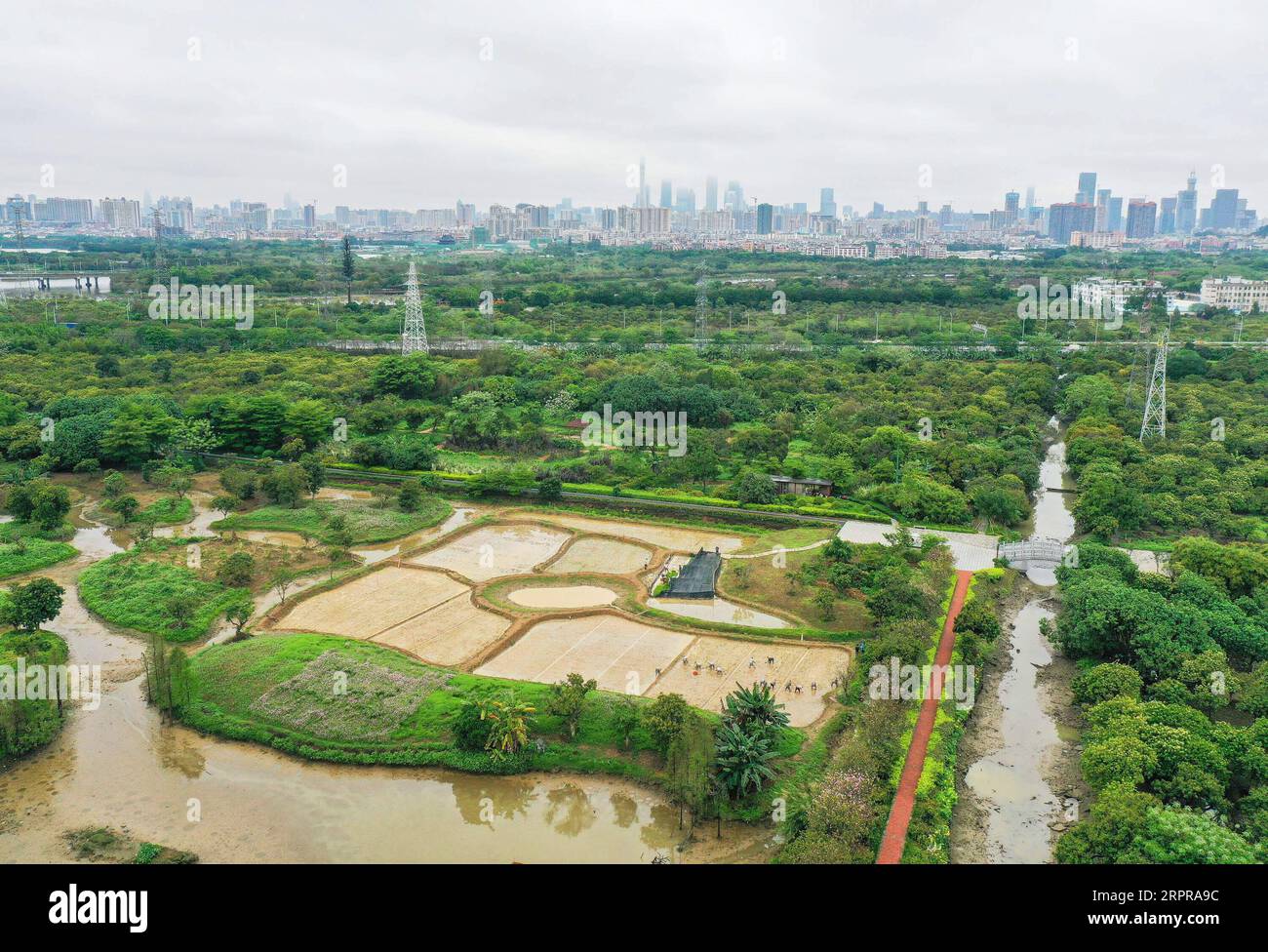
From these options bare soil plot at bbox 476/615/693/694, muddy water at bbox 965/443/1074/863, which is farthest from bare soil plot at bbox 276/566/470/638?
muddy water at bbox 965/443/1074/863

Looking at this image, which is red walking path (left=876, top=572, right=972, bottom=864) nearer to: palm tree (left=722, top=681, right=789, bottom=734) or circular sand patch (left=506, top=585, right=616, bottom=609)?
palm tree (left=722, top=681, right=789, bottom=734)

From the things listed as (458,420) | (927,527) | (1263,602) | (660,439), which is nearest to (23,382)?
(458,420)

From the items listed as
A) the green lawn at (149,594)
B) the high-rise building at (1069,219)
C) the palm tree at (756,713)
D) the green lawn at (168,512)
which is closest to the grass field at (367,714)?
the palm tree at (756,713)

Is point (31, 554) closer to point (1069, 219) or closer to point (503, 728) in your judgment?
point (503, 728)

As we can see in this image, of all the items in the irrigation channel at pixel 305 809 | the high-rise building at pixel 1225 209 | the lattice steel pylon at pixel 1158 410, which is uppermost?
the high-rise building at pixel 1225 209

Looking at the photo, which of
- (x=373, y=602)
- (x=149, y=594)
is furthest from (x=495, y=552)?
(x=149, y=594)

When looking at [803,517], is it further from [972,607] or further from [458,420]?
[458,420]

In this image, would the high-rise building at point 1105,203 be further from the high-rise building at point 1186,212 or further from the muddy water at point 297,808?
the muddy water at point 297,808
